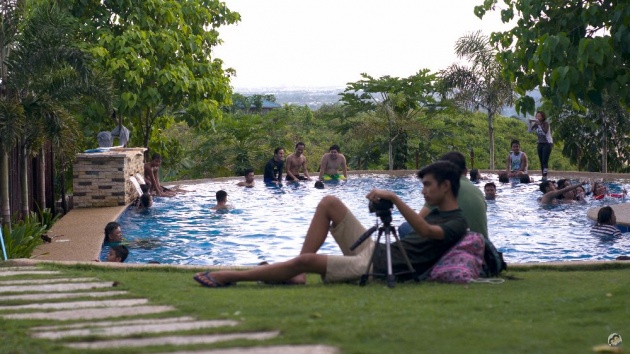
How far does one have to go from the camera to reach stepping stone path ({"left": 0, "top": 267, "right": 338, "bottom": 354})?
4992mm

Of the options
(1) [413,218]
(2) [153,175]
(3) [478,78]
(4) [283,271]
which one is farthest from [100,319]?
(3) [478,78]

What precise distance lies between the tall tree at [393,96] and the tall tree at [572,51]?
20461mm

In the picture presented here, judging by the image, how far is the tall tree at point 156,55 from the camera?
2141 cm

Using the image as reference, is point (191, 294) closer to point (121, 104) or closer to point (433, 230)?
point (433, 230)

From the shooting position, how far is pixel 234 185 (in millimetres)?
25203

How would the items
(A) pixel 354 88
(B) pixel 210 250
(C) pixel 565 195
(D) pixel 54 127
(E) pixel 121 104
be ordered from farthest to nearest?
(A) pixel 354 88 < (E) pixel 121 104 < (C) pixel 565 195 < (B) pixel 210 250 < (D) pixel 54 127

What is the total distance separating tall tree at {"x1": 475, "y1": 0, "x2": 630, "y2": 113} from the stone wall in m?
9.71

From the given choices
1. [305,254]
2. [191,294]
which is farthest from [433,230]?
[191,294]

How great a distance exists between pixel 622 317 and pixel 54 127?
28.2 ft

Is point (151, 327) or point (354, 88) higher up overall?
point (354, 88)

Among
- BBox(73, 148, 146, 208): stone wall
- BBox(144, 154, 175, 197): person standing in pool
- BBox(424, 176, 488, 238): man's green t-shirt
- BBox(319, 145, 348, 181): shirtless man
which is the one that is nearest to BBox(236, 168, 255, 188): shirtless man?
BBox(319, 145, 348, 181): shirtless man

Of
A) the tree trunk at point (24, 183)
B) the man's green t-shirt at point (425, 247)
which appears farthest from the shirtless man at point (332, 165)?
the man's green t-shirt at point (425, 247)

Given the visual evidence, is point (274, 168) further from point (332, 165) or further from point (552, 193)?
point (552, 193)

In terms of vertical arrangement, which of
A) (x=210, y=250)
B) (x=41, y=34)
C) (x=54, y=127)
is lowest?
(x=210, y=250)
